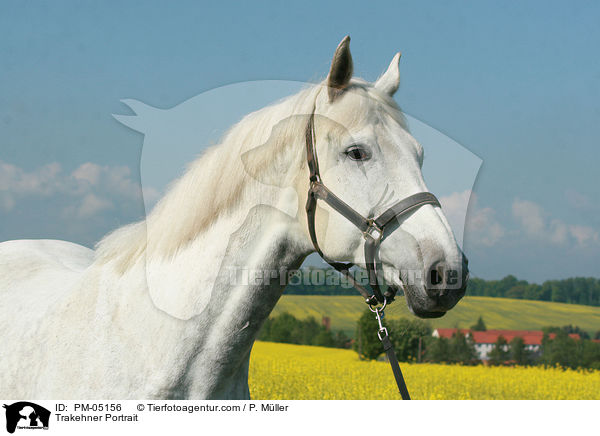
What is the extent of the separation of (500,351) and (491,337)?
3.02m

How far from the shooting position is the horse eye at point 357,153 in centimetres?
230

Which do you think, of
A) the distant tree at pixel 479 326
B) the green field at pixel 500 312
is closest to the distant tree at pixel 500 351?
the green field at pixel 500 312

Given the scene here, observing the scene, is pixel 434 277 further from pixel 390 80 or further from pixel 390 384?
pixel 390 384

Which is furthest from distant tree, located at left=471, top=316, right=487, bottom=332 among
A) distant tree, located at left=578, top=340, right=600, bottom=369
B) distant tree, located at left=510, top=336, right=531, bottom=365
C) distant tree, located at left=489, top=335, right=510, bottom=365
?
distant tree, located at left=578, top=340, right=600, bottom=369

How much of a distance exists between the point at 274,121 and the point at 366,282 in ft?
3.30

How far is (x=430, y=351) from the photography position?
895 inches

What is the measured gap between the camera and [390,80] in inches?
107

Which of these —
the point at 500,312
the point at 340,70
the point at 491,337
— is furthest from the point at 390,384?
the point at 500,312

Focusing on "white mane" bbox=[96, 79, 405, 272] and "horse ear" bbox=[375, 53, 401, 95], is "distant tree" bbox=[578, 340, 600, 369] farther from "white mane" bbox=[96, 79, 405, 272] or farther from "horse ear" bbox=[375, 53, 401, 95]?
"white mane" bbox=[96, 79, 405, 272]

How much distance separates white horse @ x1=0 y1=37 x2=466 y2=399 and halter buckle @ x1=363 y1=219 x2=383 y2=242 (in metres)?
0.05

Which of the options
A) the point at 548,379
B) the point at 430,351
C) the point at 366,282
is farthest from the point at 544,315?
the point at 366,282

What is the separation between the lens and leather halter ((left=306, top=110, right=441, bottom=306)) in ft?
7.22
